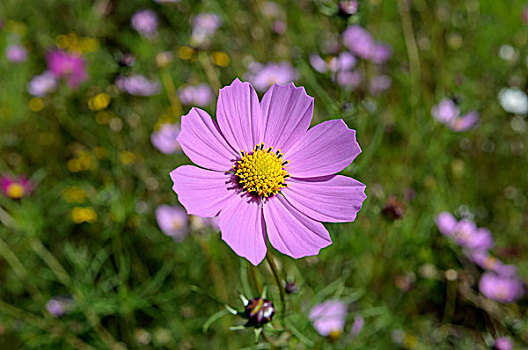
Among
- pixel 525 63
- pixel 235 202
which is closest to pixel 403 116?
pixel 525 63

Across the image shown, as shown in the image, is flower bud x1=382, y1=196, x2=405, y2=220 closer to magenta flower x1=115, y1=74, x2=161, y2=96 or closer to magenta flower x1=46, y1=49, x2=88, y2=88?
magenta flower x1=115, y1=74, x2=161, y2=96

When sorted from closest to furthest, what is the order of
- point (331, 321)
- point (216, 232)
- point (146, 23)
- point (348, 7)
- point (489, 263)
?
point (348, 7)
point (331, 321)
point (216, 232)
point (489, 263)
point (146, 23)

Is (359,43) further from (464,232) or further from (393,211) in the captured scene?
(393,211)

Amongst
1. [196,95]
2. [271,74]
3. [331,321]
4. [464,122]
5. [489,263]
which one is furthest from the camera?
[271,74]

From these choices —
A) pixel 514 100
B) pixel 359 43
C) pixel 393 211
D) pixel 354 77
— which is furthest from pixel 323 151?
pixel 514 100

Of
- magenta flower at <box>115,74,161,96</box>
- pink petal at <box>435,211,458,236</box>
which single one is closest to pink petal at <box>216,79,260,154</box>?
Answer: magenta flower at <box>115,74,161,96</box>

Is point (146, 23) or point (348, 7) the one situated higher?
point (348, 7)
